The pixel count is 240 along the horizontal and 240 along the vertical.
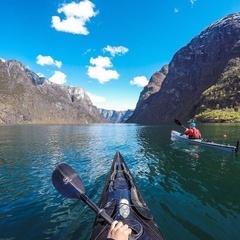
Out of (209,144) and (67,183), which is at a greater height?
(67,183)

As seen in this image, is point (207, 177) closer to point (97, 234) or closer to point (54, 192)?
point (54, 192)

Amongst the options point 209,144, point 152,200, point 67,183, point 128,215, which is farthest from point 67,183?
point 209,144

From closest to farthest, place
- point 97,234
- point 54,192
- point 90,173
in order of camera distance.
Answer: point 97,234 < point 54,192 < point 90,173

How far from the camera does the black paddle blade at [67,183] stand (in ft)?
21.7

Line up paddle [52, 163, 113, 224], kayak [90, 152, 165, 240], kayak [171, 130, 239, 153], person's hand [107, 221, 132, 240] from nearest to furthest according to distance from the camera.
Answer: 1. person's hand [107, 221, 132, 240]
2. kayak [90, 152, 165, 240]
3. paddle [52, 163, 113, 224]
4. kayak [171, 130, 239, 153]

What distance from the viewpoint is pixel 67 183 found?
6.82 meters

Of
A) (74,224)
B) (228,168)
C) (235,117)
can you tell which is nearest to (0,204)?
(74,224)

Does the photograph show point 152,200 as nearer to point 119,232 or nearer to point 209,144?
point 119,232

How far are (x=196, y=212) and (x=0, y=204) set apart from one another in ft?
32.7

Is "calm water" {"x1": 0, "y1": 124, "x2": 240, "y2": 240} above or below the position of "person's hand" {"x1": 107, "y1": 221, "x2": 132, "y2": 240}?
below

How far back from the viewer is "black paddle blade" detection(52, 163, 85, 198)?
6.61m

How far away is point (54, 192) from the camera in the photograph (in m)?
13.8

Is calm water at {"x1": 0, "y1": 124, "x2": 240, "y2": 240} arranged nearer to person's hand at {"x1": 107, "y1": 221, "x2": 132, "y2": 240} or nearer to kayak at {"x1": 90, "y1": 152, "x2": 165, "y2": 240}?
kayak at {"x1": 90, "y1": 152, "x2": 165, "y2": 240}

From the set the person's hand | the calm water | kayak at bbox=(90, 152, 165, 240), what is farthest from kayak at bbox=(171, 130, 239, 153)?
the person's hand
